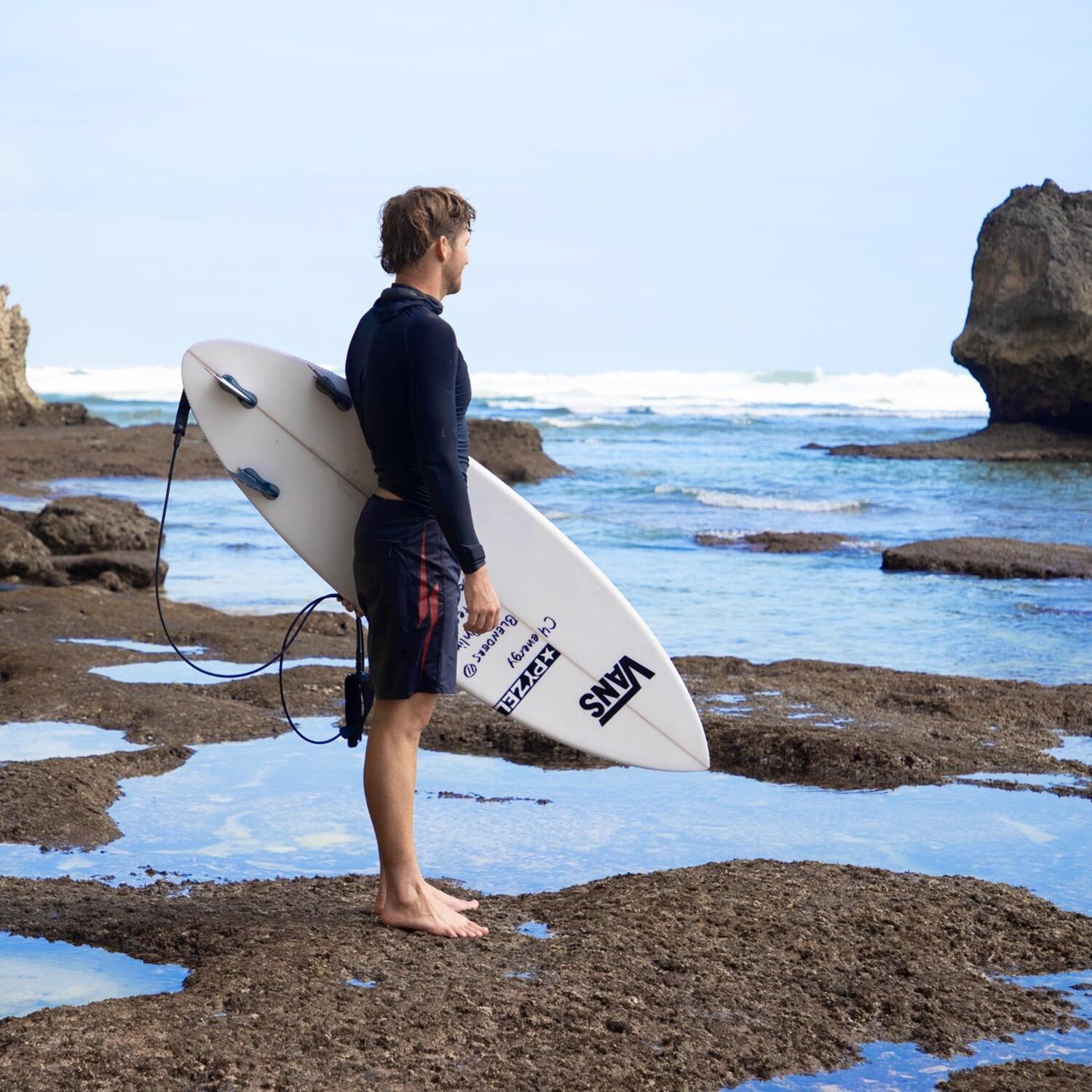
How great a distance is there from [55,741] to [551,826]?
191cm

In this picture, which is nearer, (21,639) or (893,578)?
(21,639)

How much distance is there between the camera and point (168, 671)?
20.7 ft

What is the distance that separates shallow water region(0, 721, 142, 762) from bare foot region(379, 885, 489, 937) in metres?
1.96

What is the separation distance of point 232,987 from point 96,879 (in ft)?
3.43

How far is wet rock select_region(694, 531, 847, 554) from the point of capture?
13.4 metres

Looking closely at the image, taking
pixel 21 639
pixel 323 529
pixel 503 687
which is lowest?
pixel 21 639

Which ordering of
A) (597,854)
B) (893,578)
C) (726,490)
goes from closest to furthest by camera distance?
(597,854), (893,578), (726,490)

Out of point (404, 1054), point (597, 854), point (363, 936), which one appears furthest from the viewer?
point (597, 854)

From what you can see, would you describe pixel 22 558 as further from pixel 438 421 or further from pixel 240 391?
pixel 438 421

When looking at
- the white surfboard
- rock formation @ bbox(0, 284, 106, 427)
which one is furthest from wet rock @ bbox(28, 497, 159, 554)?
rock formation @ bbox(0, 284, 106, 427)

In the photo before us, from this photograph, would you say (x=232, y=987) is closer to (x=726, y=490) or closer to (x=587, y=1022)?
(x=587, y=1022)

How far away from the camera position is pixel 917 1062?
2.52m

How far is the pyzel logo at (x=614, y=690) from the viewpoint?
158 inches

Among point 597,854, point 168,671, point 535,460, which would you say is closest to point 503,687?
point 597,854
